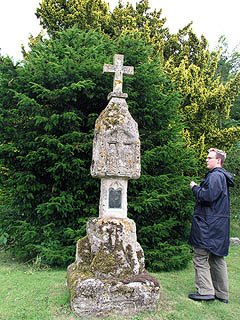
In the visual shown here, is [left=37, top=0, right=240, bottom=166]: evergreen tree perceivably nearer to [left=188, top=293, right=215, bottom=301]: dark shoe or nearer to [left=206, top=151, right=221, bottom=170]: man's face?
[left=206, top=151, right=221, bottom=170]: man's face

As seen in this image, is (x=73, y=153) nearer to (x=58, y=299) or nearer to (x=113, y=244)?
(x=113, y=244)

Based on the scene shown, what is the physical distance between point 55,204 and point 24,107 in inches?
86.6

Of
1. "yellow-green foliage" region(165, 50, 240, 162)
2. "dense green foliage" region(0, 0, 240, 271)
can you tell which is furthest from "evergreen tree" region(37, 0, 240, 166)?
"dense green foliage" region(0, 0, 240, 271)

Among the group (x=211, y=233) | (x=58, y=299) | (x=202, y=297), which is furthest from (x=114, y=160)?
(x=202, y=297)

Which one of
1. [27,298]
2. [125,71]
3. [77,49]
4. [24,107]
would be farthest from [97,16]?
[27,298]

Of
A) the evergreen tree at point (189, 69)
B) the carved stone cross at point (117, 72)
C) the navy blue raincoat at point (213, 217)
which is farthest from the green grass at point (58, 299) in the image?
the evergreen tree at point (189, 69)

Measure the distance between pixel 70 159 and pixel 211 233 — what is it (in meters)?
3.40

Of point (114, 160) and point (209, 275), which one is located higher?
point (114, 160)

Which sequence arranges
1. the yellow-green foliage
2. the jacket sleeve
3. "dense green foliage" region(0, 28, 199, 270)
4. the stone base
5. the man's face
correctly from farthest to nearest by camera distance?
the yellow-green foliage
"dense green foliage" region(0, 28, 199, 270)
the man's face
the jacket sleeve
the stone base

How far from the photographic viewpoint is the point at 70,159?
250 inches

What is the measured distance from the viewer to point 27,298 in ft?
13.8

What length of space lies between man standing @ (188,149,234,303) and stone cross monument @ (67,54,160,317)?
810 mm

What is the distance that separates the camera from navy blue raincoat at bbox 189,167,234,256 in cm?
414

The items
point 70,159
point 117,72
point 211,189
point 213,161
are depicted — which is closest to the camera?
point 211,189
